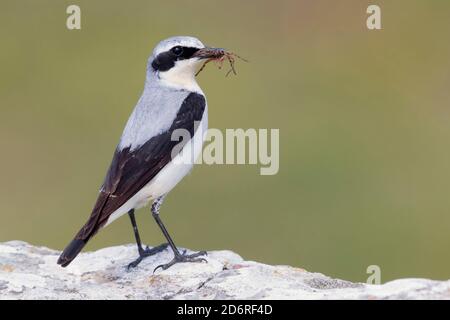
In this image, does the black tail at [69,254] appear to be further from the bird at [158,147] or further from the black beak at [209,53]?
the black beak at [209,53]

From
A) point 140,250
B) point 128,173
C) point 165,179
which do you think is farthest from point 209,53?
point 140,250

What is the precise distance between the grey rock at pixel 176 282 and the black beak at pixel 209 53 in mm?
1575

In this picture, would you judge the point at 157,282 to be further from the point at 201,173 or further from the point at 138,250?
the point at 201,173

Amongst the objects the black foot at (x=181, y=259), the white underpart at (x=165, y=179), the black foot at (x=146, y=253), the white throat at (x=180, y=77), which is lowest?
the black foot at (x=146, y=253)

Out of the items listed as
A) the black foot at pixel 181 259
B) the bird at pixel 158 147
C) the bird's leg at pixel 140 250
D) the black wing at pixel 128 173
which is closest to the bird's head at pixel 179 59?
the bird at pixel 158 147

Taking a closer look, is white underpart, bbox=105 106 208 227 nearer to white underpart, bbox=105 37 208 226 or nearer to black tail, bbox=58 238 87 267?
white underpart, bbox=105 37 208 226

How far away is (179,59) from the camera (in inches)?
358

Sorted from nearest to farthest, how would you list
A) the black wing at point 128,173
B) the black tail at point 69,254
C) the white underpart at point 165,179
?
the black tail at point 69,254 < the black wing at point 128,173 < the white underpart at point 165,179

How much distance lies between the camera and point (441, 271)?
49.3 feet

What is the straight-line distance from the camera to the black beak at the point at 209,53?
8.97 metres

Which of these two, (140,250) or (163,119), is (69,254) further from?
(163,119)

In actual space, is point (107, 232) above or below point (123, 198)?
below
